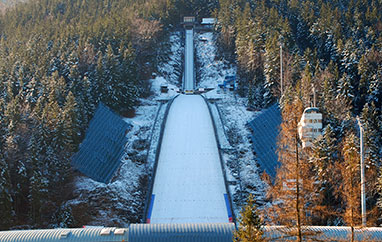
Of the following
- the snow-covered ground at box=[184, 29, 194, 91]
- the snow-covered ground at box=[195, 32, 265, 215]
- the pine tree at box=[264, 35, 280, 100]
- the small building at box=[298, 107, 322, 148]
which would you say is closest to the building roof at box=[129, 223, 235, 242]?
the small building at box=[298, 107, 322, 148]

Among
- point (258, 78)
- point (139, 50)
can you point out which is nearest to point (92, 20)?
point (139, 50)

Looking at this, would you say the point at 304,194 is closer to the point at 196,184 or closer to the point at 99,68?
the point at 196,184

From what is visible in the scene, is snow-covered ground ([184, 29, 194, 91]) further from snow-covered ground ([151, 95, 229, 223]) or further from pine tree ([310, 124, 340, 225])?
pine tree ([310, 124, 340, 225])

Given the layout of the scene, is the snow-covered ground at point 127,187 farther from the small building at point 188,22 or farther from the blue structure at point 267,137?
the small building at point 188,22

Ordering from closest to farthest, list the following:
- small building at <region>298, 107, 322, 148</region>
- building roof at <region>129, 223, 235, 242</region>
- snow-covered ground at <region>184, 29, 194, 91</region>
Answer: small building at <region>298, 107, 322, 148</region> → building roof at <region>129, 223, 235, 242</region> → snow-covered ground at <region>184, 29, 194, 91</region>

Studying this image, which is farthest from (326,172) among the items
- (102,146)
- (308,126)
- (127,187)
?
(102,146)

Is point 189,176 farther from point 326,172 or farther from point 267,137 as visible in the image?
point 326,172
